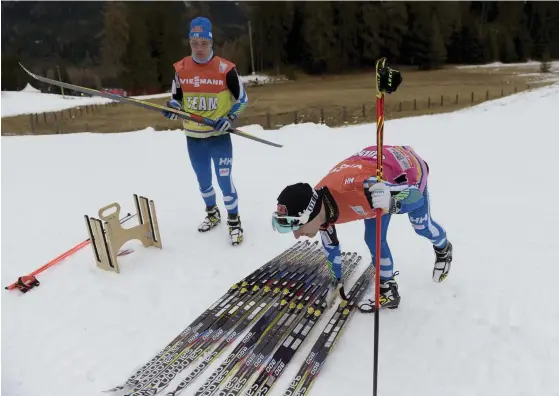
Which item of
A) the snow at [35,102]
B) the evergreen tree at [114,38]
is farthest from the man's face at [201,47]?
the evergreen tree at [114,38]

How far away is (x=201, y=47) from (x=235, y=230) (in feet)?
6.81

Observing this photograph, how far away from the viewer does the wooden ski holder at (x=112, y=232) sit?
4.36 m

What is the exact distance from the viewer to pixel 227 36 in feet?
162

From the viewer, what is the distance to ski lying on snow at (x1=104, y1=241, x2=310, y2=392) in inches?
126

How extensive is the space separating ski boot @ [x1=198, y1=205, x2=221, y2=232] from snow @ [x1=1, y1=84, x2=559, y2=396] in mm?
165

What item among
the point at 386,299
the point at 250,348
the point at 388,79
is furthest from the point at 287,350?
the point at 388,79

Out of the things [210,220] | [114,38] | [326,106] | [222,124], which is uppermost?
[114,38]

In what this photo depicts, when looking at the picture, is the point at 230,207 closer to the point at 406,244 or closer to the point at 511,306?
the point at 406,244

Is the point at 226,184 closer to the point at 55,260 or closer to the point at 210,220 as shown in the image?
the point at 210,220

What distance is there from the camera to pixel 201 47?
15.6 ft

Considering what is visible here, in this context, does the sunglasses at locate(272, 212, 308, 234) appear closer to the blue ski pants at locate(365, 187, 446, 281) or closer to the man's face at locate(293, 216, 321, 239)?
the man's face at locate(293, 216, 321, 239)

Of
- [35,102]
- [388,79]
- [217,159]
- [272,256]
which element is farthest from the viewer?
[35,102]

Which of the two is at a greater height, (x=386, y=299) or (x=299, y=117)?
(x=386, y=299)

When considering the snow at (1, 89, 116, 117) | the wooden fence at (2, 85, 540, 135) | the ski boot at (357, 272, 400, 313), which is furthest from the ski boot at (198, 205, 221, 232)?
the snow at (1, 89, 116, 117)
